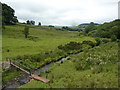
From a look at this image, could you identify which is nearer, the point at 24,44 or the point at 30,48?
the point at 30,48

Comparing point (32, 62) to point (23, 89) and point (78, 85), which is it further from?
point (78, 85)

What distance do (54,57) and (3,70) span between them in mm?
11640

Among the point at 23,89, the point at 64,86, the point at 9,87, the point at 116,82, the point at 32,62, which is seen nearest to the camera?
the point at 116,82

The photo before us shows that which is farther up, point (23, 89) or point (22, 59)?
point (22, 59)

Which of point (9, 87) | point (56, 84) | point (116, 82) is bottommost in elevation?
point (9, 87)

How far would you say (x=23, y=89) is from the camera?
12523 millimetres

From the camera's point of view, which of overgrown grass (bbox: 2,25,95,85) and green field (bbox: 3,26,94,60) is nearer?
overgrown grass (bbox: 2,25,95,85)

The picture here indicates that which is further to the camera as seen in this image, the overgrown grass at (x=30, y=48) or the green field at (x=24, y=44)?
the green field at (x=24, y=44)

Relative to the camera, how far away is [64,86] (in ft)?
38.1

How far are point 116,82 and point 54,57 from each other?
16614 millimetres

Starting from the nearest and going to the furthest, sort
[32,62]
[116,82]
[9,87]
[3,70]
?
[116,82] → [9,87] → [3,70] → [32,62]

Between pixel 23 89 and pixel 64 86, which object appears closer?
pixel 64 86

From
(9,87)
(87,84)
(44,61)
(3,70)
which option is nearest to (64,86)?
(87,84)

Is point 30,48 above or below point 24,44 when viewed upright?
below
